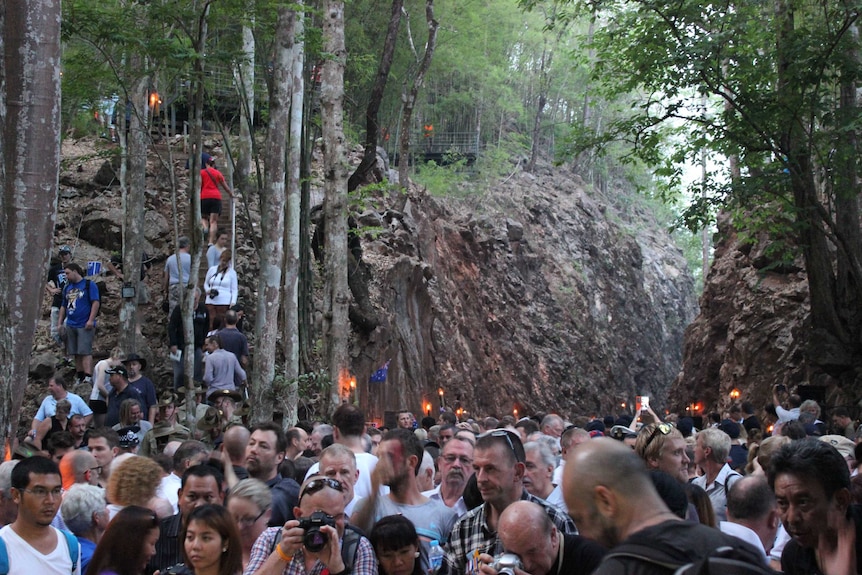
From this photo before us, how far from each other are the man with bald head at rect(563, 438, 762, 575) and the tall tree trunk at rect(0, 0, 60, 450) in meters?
6.19

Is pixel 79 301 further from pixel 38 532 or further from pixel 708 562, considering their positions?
pixel 708 562

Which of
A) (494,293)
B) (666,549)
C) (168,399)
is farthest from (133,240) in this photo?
(494,293)

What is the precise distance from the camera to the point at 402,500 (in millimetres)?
6188

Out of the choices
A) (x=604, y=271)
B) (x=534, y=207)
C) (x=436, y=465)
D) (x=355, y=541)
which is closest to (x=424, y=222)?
(x=534, y=207)

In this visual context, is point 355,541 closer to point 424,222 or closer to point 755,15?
point 755,15

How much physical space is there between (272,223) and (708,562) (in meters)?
12.7

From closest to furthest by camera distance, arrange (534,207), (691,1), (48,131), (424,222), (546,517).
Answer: (546,517)
(48,131)
(691,1)
(424,222)
(534,207)

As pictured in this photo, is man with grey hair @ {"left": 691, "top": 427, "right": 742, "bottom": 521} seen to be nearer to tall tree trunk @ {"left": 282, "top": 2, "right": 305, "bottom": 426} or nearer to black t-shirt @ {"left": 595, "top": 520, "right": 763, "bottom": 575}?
black t-shirt @ {"left": 595, "top": 520, "right": 763, "bottom": 575}

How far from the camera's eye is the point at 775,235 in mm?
22234

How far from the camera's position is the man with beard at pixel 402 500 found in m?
5.87

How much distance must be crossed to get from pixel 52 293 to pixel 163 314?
95.7 inches

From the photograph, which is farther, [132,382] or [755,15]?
[755,15]

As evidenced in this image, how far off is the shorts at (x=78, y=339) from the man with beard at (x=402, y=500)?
12302mm

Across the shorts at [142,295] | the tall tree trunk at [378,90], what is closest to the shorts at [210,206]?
the shorts at [142,295]
